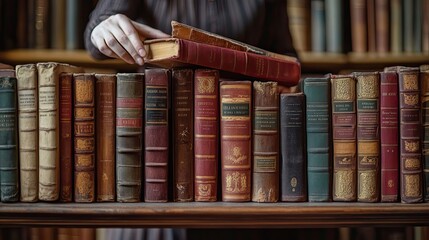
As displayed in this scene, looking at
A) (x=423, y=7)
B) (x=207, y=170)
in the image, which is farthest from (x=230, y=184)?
(x=423, y=7)

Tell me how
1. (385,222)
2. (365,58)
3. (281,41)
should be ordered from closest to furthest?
(385,222), (281,41), (365,58)

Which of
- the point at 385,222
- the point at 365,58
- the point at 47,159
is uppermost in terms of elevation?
the point at 365,58

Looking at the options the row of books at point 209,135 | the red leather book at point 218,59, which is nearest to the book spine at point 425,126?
the row of books at point 209,135

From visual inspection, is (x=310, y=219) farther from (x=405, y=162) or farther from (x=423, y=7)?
(x=423, y=7)

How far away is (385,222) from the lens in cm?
106

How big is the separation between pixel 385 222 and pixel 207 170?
0.31 meters

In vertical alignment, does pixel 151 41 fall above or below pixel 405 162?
above

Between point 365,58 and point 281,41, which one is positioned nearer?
point 281,41

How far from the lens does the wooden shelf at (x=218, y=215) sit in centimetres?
105

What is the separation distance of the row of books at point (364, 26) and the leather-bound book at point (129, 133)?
89cm

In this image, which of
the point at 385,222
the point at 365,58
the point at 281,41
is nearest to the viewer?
the point at 385,222

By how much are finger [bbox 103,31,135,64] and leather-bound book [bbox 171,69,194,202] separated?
0.33 feet

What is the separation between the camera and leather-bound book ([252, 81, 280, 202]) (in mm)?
1088

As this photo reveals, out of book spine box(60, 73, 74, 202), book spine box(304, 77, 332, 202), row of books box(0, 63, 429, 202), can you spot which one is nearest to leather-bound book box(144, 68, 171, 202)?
row of books box(0, 63, 429, 202)
